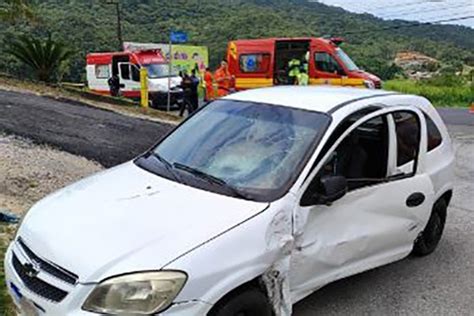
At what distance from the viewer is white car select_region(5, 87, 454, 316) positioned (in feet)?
9.86

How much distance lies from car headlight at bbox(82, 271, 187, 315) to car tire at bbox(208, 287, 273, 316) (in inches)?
11.9

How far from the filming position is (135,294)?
2930 mm

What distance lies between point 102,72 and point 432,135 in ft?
85.2

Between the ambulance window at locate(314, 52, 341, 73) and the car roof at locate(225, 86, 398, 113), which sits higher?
the car roof at locate(225, 86, 398, 113)

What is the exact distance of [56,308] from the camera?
2949 mm

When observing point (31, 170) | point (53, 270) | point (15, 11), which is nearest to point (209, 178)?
point (53, 270)

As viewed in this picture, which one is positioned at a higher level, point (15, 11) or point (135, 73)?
point (15, 11)

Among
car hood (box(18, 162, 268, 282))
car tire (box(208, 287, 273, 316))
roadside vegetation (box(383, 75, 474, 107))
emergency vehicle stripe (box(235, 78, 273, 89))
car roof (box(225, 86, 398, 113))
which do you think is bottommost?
roadside vegetation (box(383, 75, 474, 107))

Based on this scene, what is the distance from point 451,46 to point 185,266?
64.9m

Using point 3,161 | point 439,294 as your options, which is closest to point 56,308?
point 439,294

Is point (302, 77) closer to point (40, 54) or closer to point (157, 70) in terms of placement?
point (40, 54)

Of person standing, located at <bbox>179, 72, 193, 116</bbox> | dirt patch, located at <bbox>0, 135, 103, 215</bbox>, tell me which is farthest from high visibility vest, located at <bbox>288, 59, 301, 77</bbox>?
dirt patch, located at <bbox>0, 135, 103, 215</bbox>

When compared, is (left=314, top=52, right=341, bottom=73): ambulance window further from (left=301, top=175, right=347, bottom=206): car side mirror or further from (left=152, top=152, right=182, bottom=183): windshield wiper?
(left=301, top=175, right=347, bottom=206): car side mirror

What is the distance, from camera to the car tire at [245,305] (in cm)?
318
